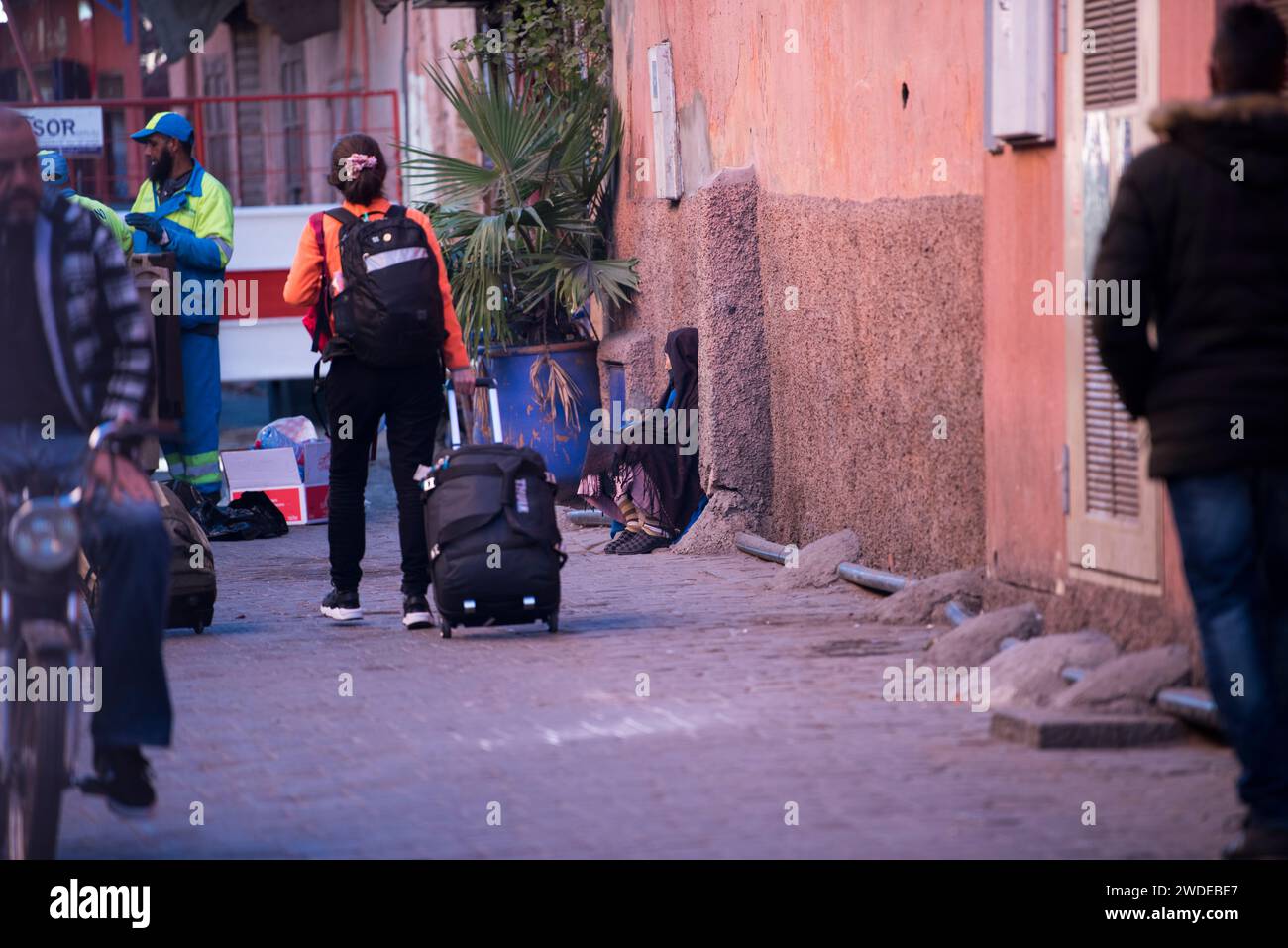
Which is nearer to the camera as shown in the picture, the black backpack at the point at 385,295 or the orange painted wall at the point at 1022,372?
the orange painted wall at the point at 1022,372

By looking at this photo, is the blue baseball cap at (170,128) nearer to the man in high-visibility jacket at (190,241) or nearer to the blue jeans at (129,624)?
the man in high-visibility jacket at (190,241)

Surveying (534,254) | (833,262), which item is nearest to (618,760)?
(833,262)

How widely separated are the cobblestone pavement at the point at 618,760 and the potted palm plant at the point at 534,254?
14.7 ft

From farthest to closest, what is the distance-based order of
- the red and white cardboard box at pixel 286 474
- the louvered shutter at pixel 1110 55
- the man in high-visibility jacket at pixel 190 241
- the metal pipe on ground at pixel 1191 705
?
the red and white cardboard box at pixel 286 474, the man in high-visibility jacket at pixel 190 241, the louvered shutter at pixel 1110 55, the metal pipe on ground at pixel 1191 705

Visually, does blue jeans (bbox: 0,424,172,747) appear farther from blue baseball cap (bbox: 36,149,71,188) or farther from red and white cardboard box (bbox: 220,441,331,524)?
red and white cardboard box (bbox: 220,441,331,524)

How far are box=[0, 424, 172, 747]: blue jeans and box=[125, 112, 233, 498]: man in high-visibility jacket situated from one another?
620 cm

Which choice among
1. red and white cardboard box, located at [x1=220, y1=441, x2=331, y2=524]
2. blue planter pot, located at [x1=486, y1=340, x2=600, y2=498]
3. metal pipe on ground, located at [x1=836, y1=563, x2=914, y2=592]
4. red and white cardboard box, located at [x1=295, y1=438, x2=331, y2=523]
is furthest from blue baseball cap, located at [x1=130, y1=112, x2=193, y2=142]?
metal pipe on ground, located at [x1=836, y1=563, x2=914, y2=592]

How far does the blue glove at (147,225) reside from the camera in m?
10.9

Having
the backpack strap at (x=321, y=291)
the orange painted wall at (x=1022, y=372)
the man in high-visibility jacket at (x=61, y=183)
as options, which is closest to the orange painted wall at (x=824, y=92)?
the orange painted wall at (x=1022, y=372)

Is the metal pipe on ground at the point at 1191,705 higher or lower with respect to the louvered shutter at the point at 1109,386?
lower

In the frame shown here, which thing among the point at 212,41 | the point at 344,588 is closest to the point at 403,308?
the point at 344,588

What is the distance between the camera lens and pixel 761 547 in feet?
33.7

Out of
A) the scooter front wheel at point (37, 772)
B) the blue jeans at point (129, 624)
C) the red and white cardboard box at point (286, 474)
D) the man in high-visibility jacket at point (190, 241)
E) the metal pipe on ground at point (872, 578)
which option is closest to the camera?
the scooter front wheel at point (37, 772)
